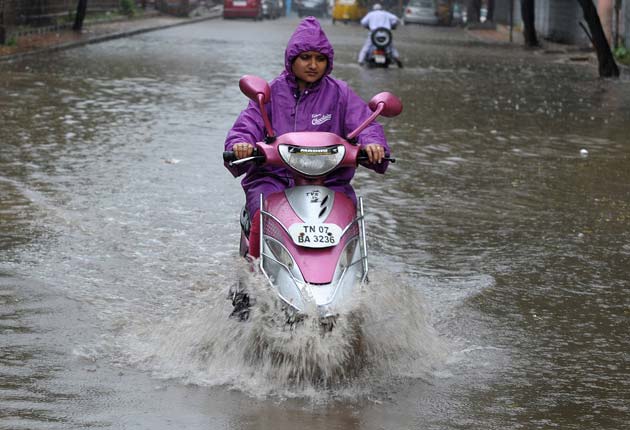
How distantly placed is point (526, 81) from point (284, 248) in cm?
1930

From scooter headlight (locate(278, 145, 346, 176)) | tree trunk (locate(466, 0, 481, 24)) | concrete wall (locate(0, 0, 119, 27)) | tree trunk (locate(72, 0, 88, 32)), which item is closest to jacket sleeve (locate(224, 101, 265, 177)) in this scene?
scooter headlight (locate(278, 145, 346, 176))

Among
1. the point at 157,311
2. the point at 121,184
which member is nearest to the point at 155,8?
the point at 121,184

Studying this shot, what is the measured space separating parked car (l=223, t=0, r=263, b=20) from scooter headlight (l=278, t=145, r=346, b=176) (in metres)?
51.8

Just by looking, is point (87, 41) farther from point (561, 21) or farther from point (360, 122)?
point (360, 122)

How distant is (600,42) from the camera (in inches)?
972

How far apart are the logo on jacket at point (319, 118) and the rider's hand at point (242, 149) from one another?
0.50m

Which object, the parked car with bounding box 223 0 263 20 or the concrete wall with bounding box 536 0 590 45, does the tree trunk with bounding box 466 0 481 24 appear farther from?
the parked car with bounding box 223 0 263 20

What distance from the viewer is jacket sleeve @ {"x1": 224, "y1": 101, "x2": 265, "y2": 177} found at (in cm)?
580

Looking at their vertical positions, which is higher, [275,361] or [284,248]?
Answer: [284,248]

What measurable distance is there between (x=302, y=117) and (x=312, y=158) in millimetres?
518

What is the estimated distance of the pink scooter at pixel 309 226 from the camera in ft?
17.6

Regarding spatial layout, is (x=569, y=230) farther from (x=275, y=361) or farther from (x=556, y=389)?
(x=275, y=361)

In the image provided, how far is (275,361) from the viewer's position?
5.39m

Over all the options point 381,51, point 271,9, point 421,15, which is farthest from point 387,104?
point 271,9
